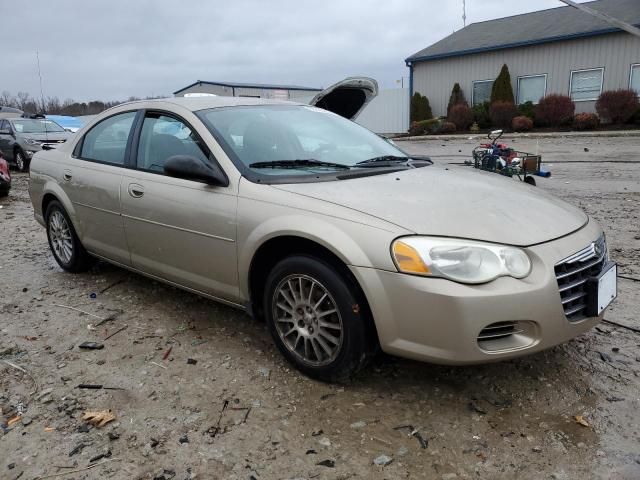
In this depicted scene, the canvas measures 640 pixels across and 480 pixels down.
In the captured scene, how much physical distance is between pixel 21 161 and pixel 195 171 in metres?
14.0

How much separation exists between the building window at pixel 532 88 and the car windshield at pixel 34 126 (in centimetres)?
1887

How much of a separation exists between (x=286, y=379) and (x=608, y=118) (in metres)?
22.1

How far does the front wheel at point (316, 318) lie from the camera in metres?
2.70

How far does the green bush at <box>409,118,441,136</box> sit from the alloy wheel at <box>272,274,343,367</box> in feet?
75.7

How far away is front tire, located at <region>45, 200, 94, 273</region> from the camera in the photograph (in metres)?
4.80

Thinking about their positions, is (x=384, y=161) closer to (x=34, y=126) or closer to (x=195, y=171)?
(x=195, y=171)

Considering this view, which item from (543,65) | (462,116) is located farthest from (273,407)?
(543,65)

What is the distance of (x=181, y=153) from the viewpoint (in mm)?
3629

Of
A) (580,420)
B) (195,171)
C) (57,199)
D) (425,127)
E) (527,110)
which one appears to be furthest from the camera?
(425,127)

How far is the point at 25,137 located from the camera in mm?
14500

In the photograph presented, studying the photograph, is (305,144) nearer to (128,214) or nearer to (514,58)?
(128,214)

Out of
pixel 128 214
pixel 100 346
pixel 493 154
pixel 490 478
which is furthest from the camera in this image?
pixel 493 154

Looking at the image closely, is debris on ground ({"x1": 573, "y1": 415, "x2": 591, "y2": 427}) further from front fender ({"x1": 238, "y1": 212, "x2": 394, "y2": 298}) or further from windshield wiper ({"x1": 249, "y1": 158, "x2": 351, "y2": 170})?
windshield wiper ({"x1": 249, "y1": 158, "x2": 351, "y2": 170})

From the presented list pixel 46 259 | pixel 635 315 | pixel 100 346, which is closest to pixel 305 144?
pixel 100 346
